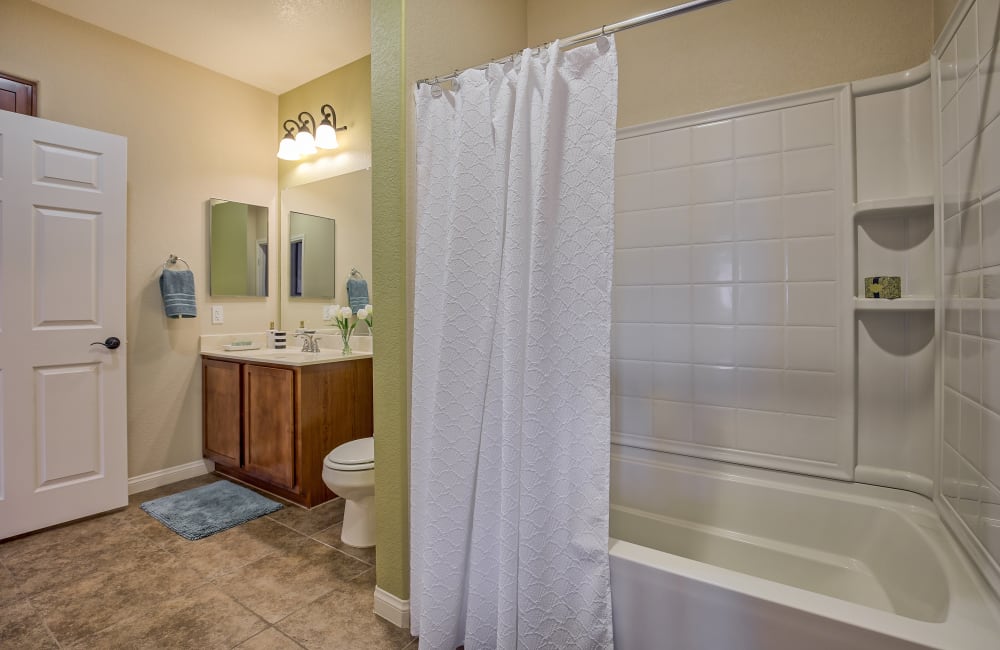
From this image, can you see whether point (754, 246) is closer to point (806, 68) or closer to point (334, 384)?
point (806, 68)

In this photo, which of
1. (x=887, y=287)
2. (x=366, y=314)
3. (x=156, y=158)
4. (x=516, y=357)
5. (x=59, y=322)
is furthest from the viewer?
(x=366, y=314)

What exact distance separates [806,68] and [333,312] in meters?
2.74

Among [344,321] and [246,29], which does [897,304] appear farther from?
[246,29]

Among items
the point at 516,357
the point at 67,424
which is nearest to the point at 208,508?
the point at 67,424

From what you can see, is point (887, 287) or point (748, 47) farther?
point (748, 47)

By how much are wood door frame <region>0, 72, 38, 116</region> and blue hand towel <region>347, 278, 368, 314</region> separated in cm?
183

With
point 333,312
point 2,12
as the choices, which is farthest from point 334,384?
point 2,12

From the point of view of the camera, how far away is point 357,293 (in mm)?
3154

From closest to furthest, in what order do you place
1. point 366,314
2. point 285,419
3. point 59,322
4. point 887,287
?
point 887,287
point 59,322
point 285,419
point 366,314

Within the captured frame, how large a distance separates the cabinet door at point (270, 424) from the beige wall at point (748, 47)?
227cm

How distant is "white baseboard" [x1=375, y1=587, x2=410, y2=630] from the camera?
1.65m

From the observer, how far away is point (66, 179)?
7.79 ft

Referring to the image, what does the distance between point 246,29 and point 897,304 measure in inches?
135

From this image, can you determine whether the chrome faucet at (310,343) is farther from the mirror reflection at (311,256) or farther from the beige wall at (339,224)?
the mirror reflection at (311,256)
